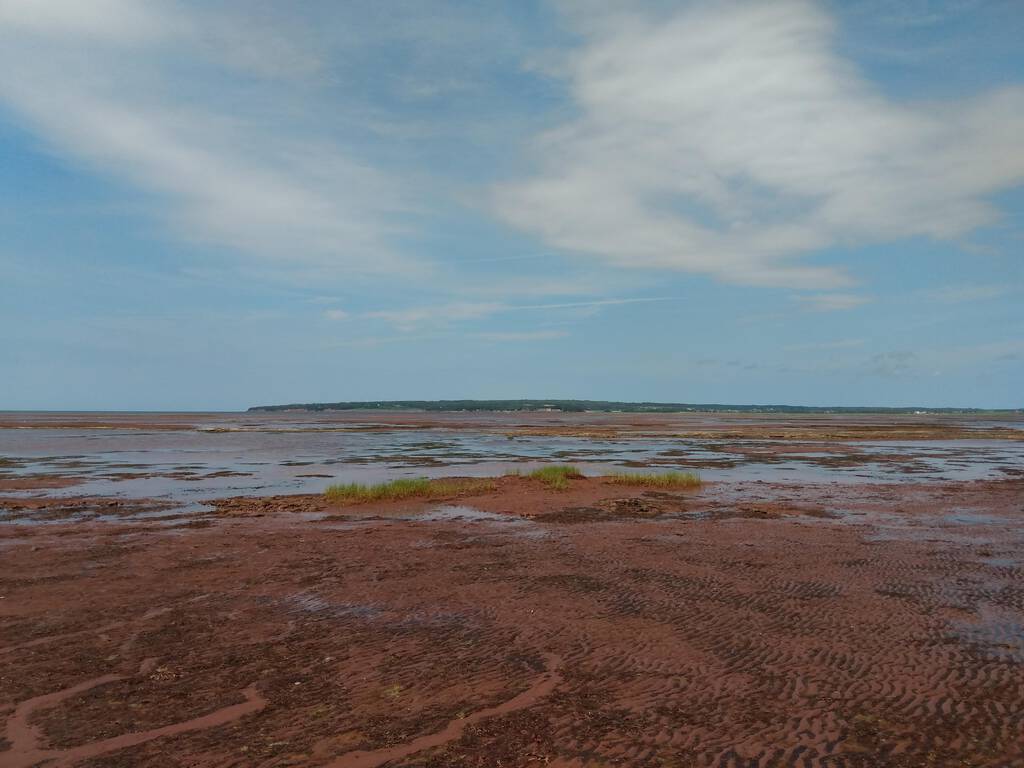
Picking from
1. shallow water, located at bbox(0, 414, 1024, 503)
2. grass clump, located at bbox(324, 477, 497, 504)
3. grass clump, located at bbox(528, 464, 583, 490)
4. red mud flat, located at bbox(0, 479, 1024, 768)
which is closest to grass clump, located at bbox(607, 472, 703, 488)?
grass clump, located at bbox(528, 464, 583, 490)

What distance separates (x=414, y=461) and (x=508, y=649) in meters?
34.1

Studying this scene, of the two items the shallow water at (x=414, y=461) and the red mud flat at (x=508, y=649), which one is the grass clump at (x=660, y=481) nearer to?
the shallow water at (x=414, y=461)

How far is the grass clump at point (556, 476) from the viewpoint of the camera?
2891 cm

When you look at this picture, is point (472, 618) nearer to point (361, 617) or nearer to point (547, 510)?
point (361, 617)

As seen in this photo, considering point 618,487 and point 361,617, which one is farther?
point 618,487

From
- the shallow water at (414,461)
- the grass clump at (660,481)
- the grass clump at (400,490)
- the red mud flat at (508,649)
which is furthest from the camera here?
the shallow water at (414,461)

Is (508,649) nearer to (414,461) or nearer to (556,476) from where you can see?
(556,476)

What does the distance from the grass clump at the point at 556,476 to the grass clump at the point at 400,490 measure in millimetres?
2298

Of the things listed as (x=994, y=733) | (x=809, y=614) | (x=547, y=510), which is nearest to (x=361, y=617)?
(x=809, y=614)

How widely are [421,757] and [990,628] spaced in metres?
9.34

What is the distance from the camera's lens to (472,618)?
11.4m

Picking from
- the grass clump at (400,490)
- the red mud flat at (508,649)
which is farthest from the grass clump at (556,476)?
the red mud flat at (508,649)

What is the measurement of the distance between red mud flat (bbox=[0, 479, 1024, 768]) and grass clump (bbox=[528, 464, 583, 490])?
31.7 feet

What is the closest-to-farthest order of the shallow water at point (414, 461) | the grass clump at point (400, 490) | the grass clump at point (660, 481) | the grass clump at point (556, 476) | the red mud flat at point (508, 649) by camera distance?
the red mud flat at point (508, 649), the grass clump at point (400, 490), the grass clump at point (556, 476), the grass clump at point (660, 481), the shallow water at point (414, 461)
